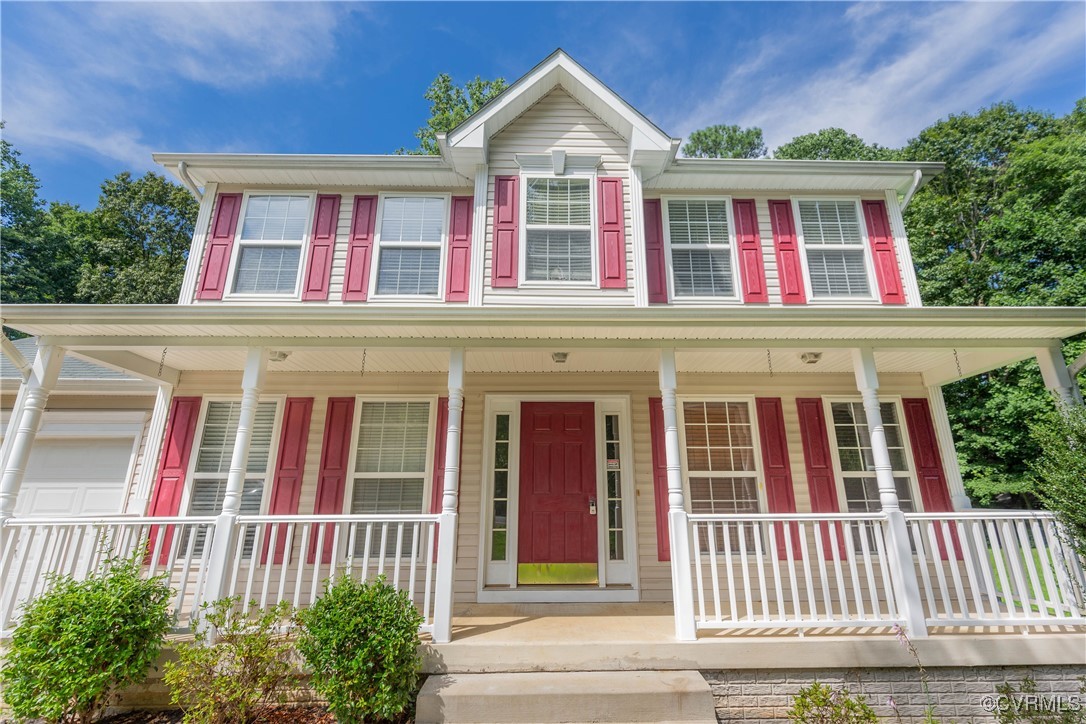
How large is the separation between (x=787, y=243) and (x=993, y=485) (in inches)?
460

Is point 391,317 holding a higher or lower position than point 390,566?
higher

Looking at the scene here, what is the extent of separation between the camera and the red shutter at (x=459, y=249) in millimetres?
5930

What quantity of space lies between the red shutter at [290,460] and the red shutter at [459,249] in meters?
2.35

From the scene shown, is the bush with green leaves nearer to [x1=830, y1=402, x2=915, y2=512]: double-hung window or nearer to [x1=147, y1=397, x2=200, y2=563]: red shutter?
[x1=147, y1=397, x2=200, y2=563]: red shutter

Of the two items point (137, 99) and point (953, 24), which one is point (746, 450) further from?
point (137, 99)

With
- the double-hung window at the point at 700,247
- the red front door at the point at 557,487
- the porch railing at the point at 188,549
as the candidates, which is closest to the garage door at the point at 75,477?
the porch railing at the point at 188,549

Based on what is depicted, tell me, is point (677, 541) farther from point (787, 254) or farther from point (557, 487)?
point (787, 254)

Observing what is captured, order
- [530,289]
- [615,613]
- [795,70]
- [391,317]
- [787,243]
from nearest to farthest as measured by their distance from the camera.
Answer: [391,317] < [615,613] < [530,289] < [787,243] < [795,70]

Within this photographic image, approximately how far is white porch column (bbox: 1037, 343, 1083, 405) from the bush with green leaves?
809 cm

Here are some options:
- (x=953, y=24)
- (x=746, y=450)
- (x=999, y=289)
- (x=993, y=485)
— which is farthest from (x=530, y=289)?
(x=999, y=289)

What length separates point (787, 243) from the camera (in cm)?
634

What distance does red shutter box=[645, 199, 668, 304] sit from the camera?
19.9 feet

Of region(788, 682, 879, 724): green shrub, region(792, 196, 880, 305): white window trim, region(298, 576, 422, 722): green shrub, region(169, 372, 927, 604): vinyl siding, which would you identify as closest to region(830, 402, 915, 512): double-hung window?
region(169, 372, 927, 604): vinyl siding

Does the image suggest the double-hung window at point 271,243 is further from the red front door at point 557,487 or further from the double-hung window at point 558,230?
the red front door at point 557,487
